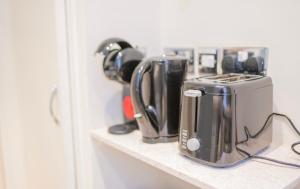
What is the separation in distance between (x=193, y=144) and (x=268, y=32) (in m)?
0.44

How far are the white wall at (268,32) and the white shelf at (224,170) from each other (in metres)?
0.15

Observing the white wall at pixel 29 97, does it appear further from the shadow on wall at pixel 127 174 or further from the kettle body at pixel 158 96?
the kettle body at pixel 158 96

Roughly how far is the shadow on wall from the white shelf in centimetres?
26

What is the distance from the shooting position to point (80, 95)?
108 cm

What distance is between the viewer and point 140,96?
0.91 metres

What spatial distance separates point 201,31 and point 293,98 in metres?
0.43

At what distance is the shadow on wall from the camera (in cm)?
113

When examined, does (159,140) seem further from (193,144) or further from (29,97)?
(29,97)

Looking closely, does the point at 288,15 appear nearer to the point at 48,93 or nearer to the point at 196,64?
the point at 196,64

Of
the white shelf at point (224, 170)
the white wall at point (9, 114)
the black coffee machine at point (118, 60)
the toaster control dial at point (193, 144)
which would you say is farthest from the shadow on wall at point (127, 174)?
the white wall at point (9, 114)

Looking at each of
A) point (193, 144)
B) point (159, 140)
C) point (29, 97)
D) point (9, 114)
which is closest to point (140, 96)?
point (159, 140)

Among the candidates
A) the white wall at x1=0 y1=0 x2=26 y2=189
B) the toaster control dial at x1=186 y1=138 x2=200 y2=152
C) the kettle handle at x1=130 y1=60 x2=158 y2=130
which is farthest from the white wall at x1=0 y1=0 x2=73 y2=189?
the toaster control dial at x1=186 y1=138 x2=200 y2=152

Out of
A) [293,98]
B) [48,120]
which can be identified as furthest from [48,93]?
[293,98]

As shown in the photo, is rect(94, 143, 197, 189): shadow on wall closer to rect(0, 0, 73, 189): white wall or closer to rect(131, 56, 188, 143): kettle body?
rect(0, 0, 73, 189): white wall
